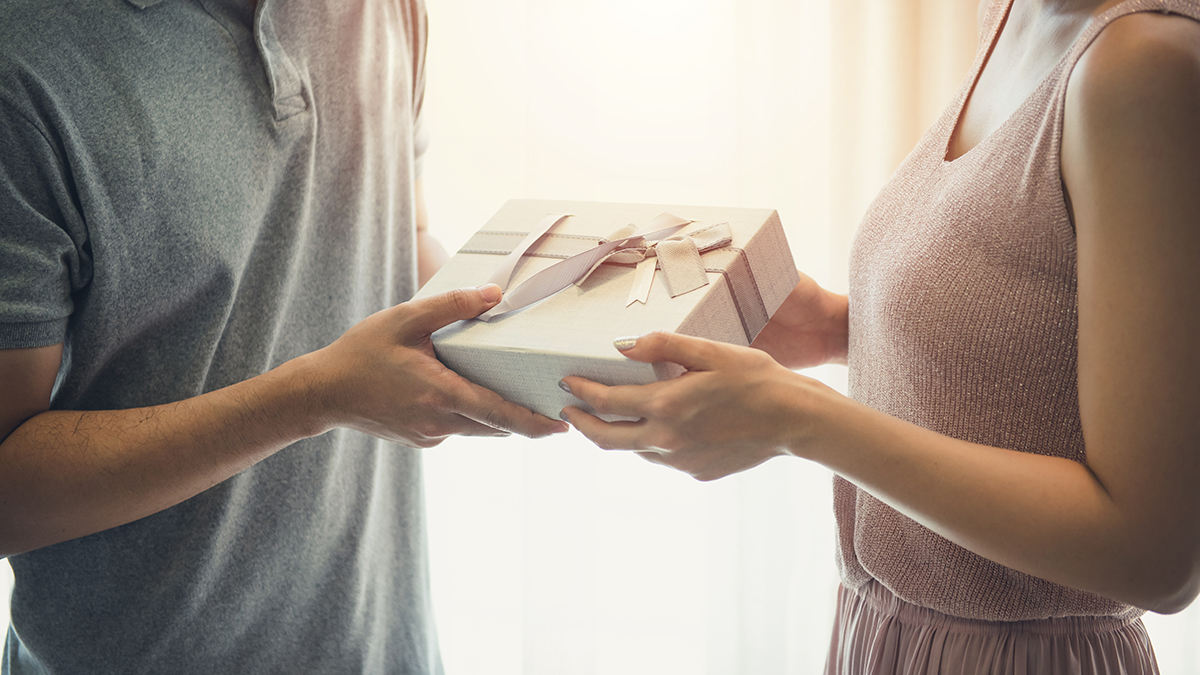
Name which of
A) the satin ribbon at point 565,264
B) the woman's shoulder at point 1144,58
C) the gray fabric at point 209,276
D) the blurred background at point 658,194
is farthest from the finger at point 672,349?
the blurred background at point 658,194

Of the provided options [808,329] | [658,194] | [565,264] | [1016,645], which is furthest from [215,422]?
[658,194]

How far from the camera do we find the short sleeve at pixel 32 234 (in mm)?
627

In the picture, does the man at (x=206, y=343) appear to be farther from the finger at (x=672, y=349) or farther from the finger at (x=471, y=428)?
the finger at (x=672, y=349)

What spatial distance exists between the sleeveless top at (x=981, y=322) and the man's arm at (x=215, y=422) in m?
0.36

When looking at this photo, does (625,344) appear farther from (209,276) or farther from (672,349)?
(209,276)

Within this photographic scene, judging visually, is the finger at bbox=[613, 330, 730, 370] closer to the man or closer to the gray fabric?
the man

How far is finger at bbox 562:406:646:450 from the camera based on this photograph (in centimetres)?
62

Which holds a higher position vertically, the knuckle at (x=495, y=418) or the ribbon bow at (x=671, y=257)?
the ribbon bow at (x=671, y=257)

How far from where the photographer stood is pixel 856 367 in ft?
2.70

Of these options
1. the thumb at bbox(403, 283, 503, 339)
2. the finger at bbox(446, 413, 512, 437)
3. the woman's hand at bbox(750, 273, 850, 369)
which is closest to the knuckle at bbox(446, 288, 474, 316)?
the thumb at bbox(403, 283, 503, 339)

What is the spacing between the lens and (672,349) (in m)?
0.56

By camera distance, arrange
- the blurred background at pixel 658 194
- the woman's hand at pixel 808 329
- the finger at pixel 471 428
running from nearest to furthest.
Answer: the finger at pixel 471 428
the woman's hand at pixel 808 329
the blurred background at pixel 658 194

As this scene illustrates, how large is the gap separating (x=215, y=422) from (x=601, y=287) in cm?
42

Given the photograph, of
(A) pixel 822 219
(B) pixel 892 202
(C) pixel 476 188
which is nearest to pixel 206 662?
(B) pixel 892 202
